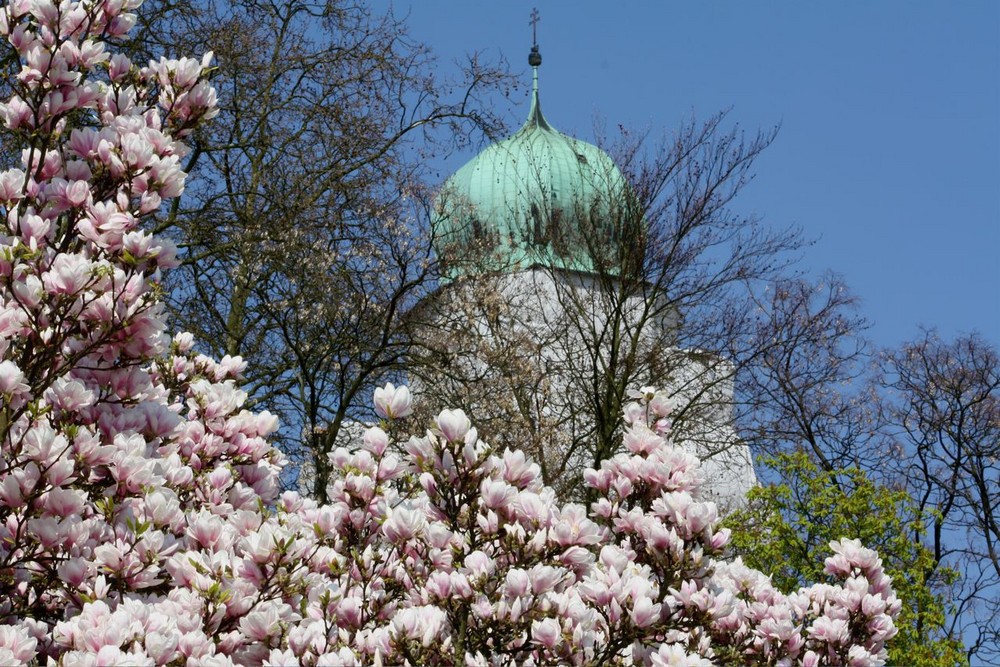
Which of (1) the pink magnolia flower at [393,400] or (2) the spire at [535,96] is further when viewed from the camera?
(2) the spire at [535,96]

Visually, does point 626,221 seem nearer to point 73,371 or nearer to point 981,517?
point 981,517

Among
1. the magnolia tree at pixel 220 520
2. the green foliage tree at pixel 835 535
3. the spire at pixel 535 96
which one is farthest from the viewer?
the spire at pixel 535 96

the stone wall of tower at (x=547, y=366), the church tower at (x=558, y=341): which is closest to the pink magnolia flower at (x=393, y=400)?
the church tower at (x=558, y=341)

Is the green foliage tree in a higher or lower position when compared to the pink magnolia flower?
higher

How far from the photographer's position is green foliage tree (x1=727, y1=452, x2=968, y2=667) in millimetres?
14664

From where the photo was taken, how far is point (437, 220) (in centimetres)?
1491

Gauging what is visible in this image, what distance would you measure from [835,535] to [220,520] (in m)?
12.0

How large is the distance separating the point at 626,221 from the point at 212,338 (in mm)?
5517

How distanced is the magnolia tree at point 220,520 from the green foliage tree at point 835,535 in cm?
1036

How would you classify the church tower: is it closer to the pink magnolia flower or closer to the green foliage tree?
the green foliage tree

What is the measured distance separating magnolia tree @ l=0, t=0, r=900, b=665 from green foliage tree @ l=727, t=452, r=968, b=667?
34.0ft

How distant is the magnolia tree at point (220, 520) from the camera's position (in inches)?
148

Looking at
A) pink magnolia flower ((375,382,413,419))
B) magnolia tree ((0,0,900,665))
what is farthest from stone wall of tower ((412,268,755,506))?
pink magnolia flower ((375,382,413,419))

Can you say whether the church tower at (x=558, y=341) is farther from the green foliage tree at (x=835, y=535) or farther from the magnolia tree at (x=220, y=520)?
the magnolia tree at (x=220, y=520)
